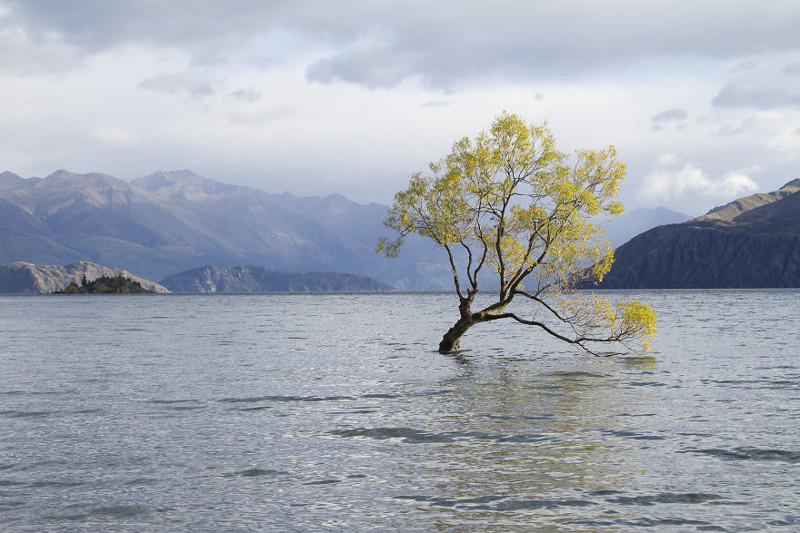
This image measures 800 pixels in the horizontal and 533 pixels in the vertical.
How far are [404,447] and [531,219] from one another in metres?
28.9

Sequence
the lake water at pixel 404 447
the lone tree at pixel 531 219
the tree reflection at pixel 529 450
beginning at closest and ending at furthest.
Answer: the lake water at pixel 404 447 → the tree reflection at pixel 529 450 → the lone tree at pixel 531 219

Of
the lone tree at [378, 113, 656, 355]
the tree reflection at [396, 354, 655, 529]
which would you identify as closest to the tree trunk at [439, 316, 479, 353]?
the lone tree at [378, 113, 656, 355]

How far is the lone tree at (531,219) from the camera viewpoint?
160ft

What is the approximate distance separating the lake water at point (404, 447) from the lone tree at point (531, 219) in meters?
4.47

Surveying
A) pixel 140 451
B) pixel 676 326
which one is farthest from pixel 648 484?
pixel 676 326

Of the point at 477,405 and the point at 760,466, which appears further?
the point at 477,405

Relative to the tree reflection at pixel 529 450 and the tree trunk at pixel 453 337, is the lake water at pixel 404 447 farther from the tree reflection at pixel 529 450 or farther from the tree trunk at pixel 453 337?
the tree trunk at pixel 453 337

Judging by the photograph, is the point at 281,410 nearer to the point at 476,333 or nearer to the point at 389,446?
the point at 389,446

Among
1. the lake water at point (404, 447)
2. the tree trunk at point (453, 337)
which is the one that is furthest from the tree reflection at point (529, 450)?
the tree trunk at point (453, 337)

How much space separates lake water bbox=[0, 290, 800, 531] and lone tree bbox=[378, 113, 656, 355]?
4.47 m

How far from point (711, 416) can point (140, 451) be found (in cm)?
2258

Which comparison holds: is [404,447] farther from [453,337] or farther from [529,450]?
[453,337]

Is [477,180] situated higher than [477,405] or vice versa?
[477,180]

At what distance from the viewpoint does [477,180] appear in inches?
2019
